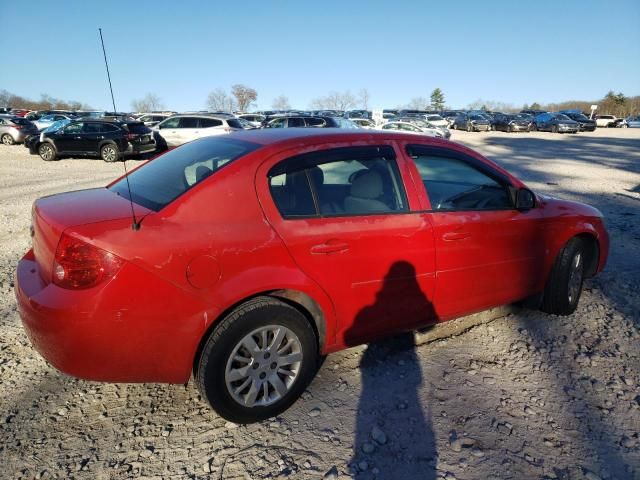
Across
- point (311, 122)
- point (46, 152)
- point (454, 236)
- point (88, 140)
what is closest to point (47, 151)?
point (46, 152)

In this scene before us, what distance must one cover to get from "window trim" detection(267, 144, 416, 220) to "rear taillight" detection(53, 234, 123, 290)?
906mm

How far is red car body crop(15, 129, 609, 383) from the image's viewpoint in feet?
6.91

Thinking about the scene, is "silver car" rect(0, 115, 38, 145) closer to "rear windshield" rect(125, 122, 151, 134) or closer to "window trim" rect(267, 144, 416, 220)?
"rear windshield" rect(125, 122, 151, 134)

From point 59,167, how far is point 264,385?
14683 millimetres

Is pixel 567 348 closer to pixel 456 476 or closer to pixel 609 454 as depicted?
pixel 609 454

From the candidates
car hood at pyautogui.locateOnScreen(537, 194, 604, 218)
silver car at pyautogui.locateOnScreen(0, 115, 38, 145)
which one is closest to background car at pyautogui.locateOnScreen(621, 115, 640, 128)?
car hood at pyautogui.locateOnScreen(537, 194, 604, 218)

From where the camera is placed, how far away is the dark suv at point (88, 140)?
1575cm

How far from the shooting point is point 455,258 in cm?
303

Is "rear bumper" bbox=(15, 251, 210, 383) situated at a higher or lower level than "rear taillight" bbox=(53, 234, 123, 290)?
lower

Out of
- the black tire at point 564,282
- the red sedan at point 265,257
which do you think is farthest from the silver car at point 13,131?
the black tire at point 564,282

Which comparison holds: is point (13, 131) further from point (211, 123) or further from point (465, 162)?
point (465, 162)

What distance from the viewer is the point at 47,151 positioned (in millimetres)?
15875

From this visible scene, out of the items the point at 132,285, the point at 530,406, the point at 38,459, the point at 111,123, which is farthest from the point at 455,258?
the point at 111,123

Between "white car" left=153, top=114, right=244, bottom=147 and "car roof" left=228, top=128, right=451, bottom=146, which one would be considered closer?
"car roof" left=228, top=128, right=451, bottom=146
